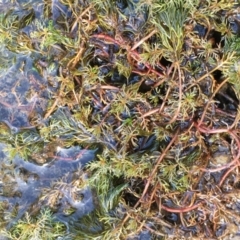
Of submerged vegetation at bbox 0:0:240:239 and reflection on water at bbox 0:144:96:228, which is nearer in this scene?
submerged vegetation at bbox 0:0:240:239

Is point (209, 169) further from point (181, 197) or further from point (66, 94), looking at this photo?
point (66, 94)

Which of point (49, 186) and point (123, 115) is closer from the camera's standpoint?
point (123, 115)

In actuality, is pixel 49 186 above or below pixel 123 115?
below

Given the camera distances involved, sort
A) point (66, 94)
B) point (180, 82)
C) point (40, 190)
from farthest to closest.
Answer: point (40, 190)
point (66, 94)
point (180, 82)

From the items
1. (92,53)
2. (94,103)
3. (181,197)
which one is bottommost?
(181,197)

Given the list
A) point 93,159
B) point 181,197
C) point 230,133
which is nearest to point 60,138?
point 93,159

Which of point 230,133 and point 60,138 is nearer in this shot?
point 230,133

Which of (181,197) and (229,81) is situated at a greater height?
(229,81)

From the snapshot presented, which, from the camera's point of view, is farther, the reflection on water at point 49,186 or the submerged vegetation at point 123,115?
the reflection on water at point 49,186
